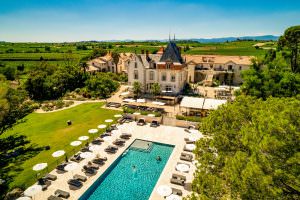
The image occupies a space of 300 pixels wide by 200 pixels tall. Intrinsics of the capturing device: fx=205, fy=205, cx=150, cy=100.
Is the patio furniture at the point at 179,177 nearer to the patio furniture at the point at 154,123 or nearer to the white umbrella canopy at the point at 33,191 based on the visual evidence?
the white umbrella canopy at the point at 33,191

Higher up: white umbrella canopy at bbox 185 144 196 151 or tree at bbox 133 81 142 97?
tree at bbox 133 81 142 97

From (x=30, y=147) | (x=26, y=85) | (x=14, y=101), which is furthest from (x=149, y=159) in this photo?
(x=26, y=85)

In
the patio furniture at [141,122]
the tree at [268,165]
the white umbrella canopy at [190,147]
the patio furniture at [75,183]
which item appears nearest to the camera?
the tree at [268,165]

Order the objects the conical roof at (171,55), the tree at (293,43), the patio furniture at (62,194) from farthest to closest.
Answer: the conical roof at (171,55), the tree at (293,43), the patio furniture at (62,194)

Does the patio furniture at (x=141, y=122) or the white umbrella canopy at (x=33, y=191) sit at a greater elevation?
the patio furniture at (x=141, y=122)

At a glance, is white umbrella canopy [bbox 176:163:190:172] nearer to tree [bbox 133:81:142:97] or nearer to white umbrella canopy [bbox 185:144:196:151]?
white umbrella canopy [bbox 185:144:196:151]

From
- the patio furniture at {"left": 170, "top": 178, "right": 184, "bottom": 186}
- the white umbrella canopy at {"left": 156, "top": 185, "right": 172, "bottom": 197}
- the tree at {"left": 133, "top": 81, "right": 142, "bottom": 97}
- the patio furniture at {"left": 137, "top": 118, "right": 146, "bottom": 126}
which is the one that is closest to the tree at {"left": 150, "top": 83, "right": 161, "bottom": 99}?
the tree at {"left": 133, "top": 81, "right": 142, "bottom": 97}

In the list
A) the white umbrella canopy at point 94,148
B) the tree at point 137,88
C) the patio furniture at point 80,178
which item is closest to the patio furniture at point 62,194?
the patio furniture at point 80,178

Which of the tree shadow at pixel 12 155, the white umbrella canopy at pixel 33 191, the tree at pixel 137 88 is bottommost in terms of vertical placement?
the tree shadow at pixel 12 155
